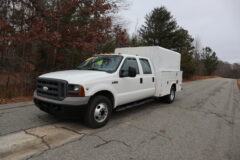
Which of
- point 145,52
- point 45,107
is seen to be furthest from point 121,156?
point 145,52

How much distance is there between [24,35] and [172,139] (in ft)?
23.2

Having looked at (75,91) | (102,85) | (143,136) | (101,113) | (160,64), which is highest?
(160,64)

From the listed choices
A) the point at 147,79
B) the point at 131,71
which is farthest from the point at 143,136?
the point at 147,79

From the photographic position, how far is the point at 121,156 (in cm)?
277

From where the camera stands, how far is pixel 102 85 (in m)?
3.86

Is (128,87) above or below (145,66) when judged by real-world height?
below

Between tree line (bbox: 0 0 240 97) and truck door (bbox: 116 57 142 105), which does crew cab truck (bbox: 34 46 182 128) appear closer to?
truck door (bbox: 116 57 142 105)

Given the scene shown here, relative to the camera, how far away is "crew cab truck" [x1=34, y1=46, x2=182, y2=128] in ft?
11.5

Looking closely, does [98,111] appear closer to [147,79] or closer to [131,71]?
[131,71]

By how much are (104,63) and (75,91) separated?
1549 millimetres

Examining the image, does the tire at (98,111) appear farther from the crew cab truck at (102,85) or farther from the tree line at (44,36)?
the tree line at (44,36)

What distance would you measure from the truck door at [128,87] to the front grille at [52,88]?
1474 millimetres

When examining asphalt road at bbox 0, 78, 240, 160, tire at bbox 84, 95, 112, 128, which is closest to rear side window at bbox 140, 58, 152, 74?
asphalt road at bbox 0, 78, 240, 160

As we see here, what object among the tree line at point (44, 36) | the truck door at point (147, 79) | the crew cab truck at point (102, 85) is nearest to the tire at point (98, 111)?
the crew cab truck at point (102, 85)
